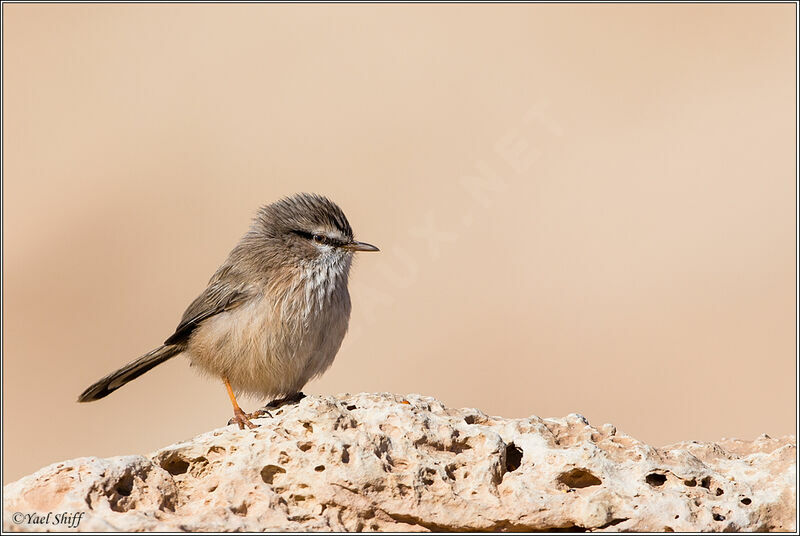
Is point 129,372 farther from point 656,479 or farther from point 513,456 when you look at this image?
point 656,479

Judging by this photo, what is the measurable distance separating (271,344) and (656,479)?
126 inches

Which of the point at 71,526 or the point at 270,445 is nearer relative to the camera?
the point at 71,526

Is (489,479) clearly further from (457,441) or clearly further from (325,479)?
(325,479)

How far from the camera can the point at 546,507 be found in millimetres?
4832

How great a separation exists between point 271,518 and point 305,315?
2638mm

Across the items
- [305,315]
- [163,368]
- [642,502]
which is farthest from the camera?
[163,368]

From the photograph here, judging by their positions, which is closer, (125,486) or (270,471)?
(125,486)

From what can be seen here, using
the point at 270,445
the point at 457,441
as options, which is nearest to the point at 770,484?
the point at 457,441

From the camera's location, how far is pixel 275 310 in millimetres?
7180

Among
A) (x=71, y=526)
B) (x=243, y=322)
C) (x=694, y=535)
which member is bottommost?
(x=71, y=526)

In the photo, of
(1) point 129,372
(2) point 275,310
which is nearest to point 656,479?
(2) point 275,310

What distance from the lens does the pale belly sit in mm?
7090

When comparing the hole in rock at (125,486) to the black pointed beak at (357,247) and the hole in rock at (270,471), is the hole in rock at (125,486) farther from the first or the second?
the black pointed beak at (357,247)

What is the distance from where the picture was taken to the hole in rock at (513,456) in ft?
17.4
